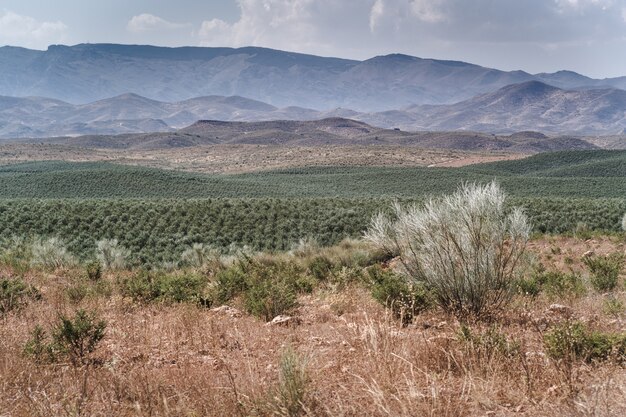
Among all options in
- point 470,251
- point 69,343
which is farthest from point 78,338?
point 470,251

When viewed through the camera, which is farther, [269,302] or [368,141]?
[368,141]

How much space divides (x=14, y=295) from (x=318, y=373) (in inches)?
248

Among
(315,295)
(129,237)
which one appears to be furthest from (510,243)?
(129,237)

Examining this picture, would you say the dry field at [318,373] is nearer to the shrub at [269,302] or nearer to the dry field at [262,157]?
the shrub at [269,302]

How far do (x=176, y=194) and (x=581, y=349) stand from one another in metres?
51.0

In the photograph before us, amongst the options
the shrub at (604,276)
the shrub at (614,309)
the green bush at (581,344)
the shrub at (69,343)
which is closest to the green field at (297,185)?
the shrub at (604,276)

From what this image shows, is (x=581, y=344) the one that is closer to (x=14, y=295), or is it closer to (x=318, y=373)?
(x=318, y=373)

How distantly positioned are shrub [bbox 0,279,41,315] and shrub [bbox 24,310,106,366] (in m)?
2.67

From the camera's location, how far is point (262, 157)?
120m

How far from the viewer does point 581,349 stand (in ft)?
14.9

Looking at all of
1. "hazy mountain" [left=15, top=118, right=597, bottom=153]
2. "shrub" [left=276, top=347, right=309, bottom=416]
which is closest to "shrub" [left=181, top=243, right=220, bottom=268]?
"shrub" [left=276, top=347, right=309, bottom=416]

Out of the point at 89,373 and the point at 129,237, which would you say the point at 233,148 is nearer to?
the point at 129,237

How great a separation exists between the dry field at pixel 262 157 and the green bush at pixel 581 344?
3399 inches

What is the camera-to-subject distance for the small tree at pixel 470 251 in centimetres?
661
